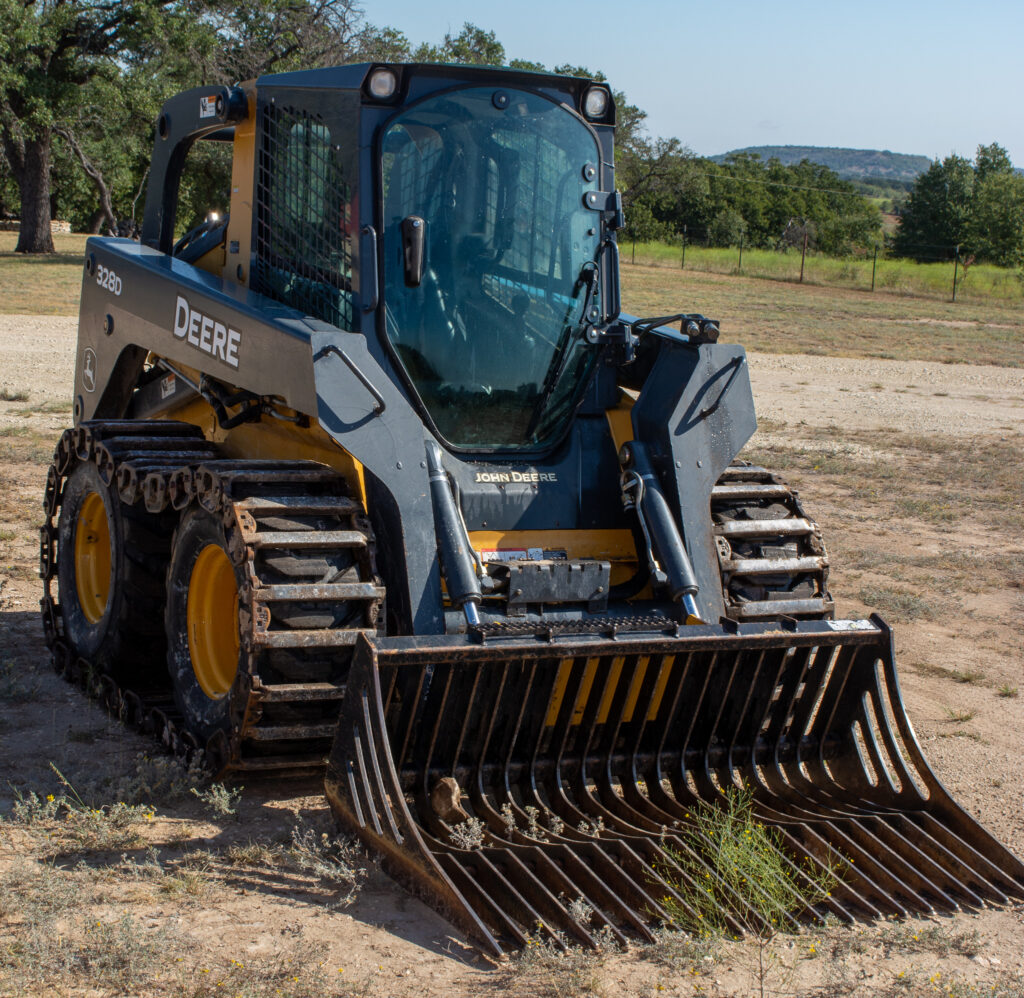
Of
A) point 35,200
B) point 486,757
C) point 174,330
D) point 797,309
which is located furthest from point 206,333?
point 35,200

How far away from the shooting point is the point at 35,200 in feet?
114

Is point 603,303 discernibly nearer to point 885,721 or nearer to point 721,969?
point 885,721

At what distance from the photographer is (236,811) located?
4531 mm

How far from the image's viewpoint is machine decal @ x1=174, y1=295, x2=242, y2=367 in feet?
16.9

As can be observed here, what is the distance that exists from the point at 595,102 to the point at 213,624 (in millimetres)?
2702

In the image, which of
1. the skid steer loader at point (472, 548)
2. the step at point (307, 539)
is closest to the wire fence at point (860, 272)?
the skid steer loader at point (472, 548)

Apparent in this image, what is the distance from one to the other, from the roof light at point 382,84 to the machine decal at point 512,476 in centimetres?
153

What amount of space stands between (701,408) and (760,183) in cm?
6175

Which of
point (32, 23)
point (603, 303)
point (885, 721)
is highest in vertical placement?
point (32, 23)

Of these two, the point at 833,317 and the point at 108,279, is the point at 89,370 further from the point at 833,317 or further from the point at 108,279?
the point at 833,317

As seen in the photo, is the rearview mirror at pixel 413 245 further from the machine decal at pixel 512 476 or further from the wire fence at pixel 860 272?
the wire fence at pixel 860 272

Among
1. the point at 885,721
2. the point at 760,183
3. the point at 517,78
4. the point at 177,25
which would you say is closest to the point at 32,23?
the point at 177,25

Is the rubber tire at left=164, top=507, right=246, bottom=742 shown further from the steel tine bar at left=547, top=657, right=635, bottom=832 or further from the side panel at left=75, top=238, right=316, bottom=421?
the steel tine bar at left=547, top=657, right=635, bottom=832

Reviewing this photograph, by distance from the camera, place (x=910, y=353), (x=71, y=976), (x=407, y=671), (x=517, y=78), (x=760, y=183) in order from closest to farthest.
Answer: (x=71, y=976)
(x=407, y=671)
(x=517, y=78)
(x=910, y=353)
(x=760, y=183)
